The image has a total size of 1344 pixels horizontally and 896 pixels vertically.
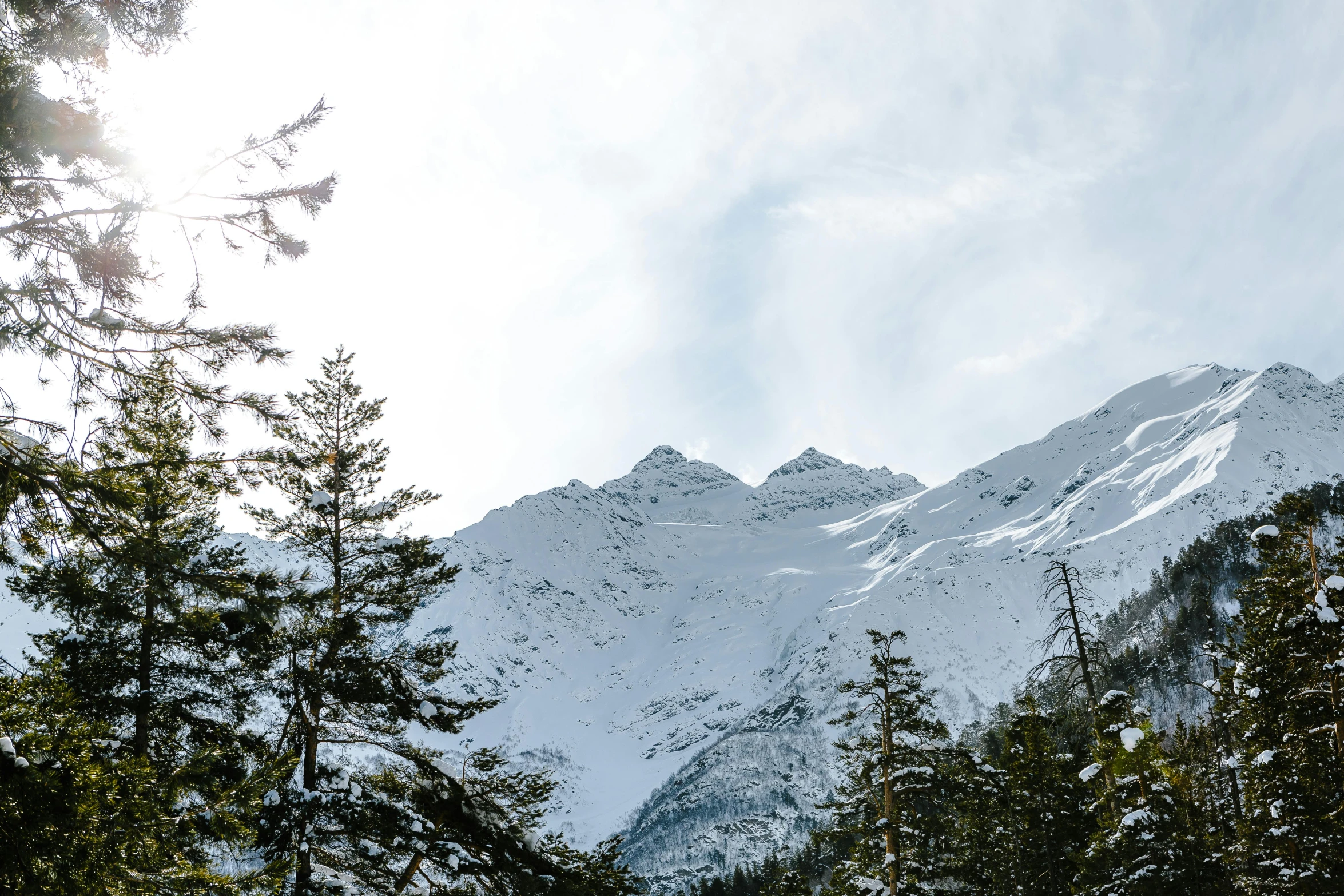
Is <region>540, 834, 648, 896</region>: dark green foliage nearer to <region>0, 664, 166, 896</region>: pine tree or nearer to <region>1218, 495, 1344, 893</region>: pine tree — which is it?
<region>0, 664, 166, 896</region>: pine tree

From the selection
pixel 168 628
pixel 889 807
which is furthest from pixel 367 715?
pixel 889 807

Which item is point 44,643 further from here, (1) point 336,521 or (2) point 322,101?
(2) point 322,101

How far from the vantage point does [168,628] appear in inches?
326

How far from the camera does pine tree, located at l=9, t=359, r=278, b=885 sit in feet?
16.6

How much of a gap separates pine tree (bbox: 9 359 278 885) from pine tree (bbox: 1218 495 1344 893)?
54.0 feet

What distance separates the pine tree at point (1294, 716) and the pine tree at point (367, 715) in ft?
45.2

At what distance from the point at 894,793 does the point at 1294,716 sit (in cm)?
753

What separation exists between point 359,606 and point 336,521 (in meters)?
1.40

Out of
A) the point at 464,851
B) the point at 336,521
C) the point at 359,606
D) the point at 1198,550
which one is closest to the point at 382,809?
the point at 464,851

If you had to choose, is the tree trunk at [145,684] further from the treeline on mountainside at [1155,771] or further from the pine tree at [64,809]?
the treeline on mountainside at [1155,771]

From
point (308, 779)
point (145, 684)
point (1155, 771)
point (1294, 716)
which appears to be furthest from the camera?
point (1155, 771)

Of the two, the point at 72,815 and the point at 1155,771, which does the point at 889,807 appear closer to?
the point at 1155,771

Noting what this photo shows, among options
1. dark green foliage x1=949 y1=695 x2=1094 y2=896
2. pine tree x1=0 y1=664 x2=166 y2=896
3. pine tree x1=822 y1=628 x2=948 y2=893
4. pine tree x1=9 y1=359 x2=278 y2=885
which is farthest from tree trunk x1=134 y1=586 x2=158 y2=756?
dark green foliage x1=949 y1=695 x2=1094 y2=896

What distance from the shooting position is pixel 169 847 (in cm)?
503
